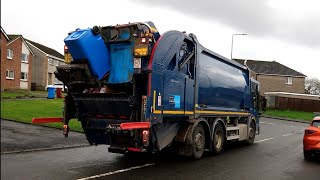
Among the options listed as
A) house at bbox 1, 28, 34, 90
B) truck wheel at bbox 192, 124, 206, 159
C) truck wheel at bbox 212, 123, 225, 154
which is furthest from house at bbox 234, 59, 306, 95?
truck wheel at bbox 192, 124, 206, 159

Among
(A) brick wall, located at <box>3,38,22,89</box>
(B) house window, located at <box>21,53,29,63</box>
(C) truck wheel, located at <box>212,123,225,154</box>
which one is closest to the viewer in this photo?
(C) truck wheel, located at <box>212,123,225,154</box>

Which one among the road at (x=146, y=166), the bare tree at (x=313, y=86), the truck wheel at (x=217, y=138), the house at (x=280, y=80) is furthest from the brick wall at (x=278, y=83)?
the truck wheel at (x=217, y=138)

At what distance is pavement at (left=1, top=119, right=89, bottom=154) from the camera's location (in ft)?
37.9

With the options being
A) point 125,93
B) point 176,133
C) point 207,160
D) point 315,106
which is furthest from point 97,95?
point 315,106

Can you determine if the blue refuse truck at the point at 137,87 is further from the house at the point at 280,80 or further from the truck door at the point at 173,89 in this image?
the house at the point at 280,80

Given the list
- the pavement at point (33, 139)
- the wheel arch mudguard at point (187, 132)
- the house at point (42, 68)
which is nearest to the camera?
the wheel arch mudguard at point (187, 132)

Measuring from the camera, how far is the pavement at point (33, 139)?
11559 mm

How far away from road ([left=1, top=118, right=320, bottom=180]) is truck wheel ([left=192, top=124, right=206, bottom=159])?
8.4 inches

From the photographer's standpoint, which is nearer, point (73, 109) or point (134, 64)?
point (134, 64)

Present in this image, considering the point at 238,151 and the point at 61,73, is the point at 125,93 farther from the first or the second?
the point at 238,151

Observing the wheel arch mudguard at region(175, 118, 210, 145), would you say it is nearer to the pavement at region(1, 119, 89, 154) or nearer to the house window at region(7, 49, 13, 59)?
the pavement at region(1, 119, 89, 154)

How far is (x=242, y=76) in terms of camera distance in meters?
15.4

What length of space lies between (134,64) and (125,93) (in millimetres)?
703

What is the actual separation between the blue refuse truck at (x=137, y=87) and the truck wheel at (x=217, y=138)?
0.98 m
